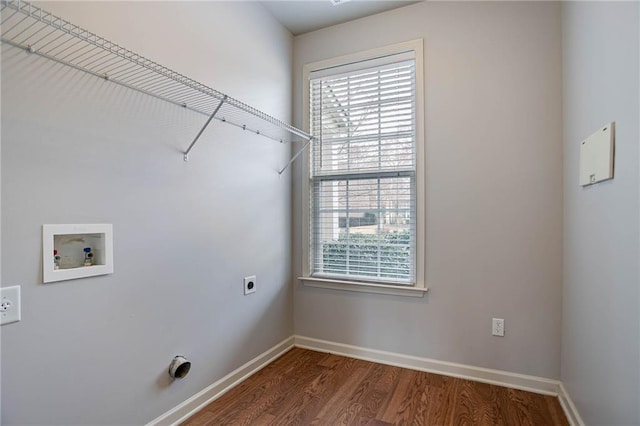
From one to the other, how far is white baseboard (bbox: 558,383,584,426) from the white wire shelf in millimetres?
2378

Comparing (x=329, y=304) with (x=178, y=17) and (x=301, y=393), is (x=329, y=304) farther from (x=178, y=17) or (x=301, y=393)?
(x=178, y=17)

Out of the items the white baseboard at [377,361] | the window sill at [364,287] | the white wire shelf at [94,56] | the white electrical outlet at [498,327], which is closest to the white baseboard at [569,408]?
the white baseboard at [377,361]

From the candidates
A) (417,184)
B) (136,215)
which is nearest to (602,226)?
(417,184)

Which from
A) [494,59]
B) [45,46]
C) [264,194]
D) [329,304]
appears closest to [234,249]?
[264,194]

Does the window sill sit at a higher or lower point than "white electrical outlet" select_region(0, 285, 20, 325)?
lower

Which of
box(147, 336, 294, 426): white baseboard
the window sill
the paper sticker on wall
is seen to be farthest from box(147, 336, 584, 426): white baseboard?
the paper sticker on wall

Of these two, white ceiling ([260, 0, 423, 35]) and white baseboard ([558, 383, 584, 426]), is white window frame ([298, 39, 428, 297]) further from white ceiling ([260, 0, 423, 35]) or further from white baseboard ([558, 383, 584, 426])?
white baseboard ([558, 383, 584, 426])

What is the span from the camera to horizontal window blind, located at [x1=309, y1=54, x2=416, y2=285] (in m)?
2.42

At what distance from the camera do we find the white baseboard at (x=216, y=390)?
1.69 m

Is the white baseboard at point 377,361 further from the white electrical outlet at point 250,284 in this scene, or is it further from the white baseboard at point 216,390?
the white electrical outlet at point 250,284

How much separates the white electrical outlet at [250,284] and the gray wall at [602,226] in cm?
190

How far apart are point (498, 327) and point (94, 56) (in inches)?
104

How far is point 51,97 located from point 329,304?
2145 millimetres

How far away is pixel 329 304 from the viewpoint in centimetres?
264
